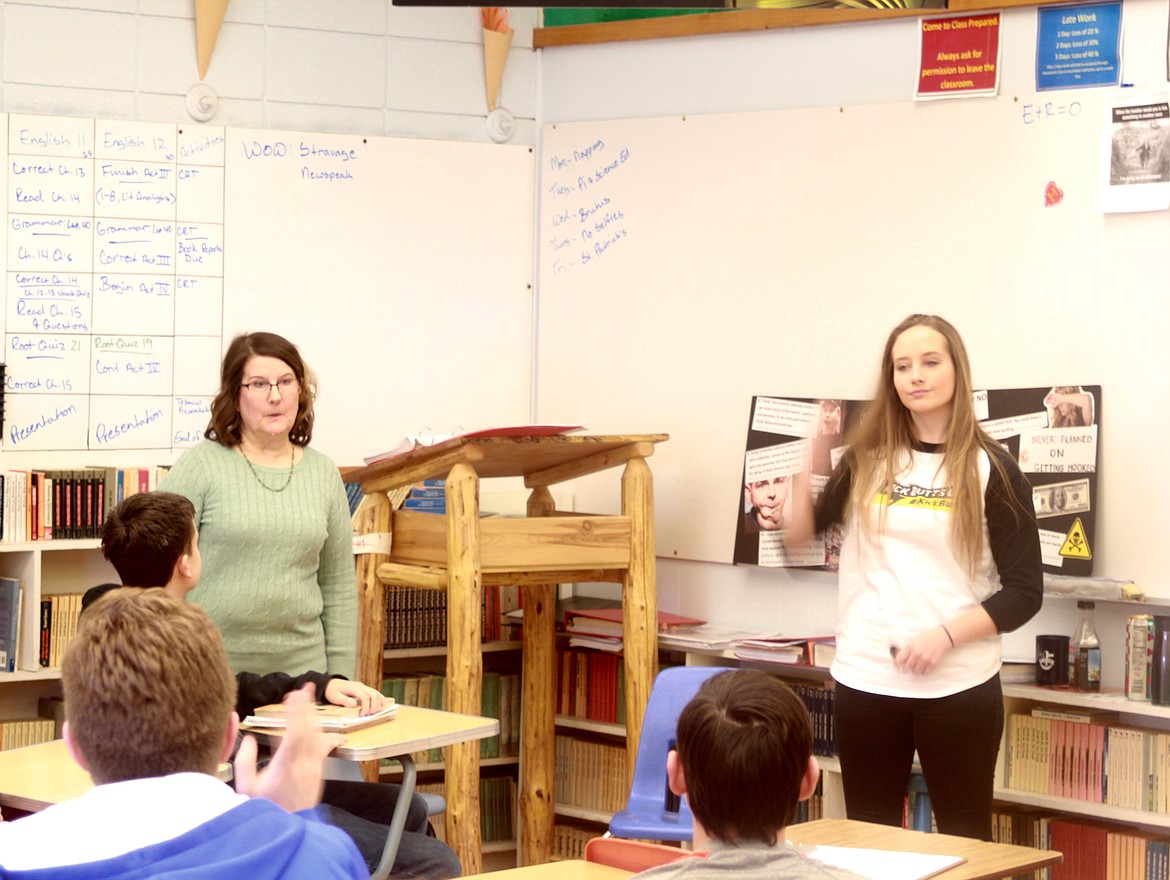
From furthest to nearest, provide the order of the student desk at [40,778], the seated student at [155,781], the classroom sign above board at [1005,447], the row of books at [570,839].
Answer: the row of books at [570,839], the classroom sign above board at [1005,447], the student desk at [40,778], the seated student at [155,781]

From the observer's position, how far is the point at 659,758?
349cm

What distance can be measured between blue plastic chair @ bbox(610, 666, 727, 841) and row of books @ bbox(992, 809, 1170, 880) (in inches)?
36.7

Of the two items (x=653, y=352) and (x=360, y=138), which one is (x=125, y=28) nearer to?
(x=360, y=138)

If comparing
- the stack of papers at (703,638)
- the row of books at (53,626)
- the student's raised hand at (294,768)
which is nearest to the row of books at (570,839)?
the stack of papers at (703,638)

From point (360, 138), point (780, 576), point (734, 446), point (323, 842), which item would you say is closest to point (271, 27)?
point (360, 138)

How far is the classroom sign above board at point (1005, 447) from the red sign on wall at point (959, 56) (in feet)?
3.01

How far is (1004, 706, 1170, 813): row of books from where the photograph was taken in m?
3.66

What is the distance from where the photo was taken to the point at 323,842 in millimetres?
1447

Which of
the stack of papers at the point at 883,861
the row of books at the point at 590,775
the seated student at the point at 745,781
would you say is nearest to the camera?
the seated student at the point at 745,781

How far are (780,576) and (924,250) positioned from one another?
111 centimetres

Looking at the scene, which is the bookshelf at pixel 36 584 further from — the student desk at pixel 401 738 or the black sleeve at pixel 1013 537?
the black sleeve at pixel 1013 537

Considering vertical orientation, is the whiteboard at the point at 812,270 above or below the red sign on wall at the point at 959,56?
below

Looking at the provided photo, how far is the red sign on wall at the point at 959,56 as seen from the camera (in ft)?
13.7

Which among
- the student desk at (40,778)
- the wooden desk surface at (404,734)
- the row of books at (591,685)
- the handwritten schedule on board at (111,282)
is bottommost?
the row of books at (591,685)
